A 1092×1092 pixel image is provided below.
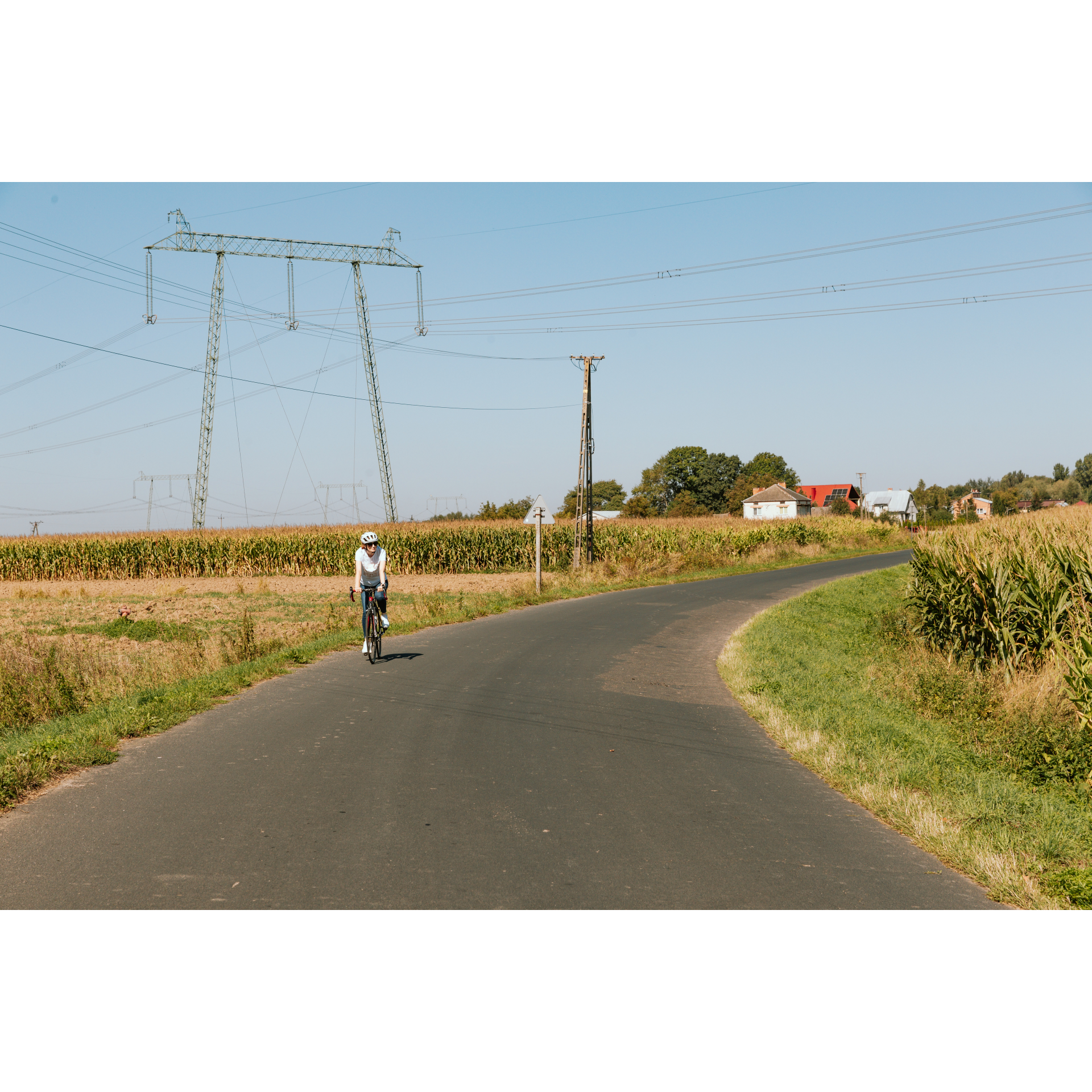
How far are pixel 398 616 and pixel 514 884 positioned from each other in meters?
16.0

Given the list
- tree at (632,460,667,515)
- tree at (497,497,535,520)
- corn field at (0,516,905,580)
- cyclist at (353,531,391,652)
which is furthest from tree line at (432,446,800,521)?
cyclist at (353,531,391,652)

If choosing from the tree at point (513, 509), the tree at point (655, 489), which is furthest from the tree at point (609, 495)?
the tree at point (513, 509)

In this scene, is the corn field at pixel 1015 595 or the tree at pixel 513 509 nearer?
the corn field at pixel 1015 595

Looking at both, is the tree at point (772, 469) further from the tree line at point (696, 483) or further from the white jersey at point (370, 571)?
the white jersey at point (370, 571)

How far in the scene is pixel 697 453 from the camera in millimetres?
143500

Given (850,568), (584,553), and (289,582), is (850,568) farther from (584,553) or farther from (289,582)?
(289,582)

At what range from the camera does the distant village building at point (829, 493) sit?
146m

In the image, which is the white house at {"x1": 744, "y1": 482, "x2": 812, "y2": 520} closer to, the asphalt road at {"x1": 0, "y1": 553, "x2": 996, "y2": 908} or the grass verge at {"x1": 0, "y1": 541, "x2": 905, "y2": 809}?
the grass verge at {"x1": 0, "y1": 541, "x2": 905, "y2": 809}

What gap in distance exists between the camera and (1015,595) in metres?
12.6

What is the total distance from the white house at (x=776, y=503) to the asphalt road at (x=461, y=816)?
4180 inches

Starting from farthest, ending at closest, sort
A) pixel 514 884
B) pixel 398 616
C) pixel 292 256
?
pixel 292 256
pixel 398 616
pixel 514 884

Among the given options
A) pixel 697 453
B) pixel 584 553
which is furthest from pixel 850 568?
pixel 697 453

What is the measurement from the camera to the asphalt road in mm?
4723

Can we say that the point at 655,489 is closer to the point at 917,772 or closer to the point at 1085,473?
the point at 1085,473
